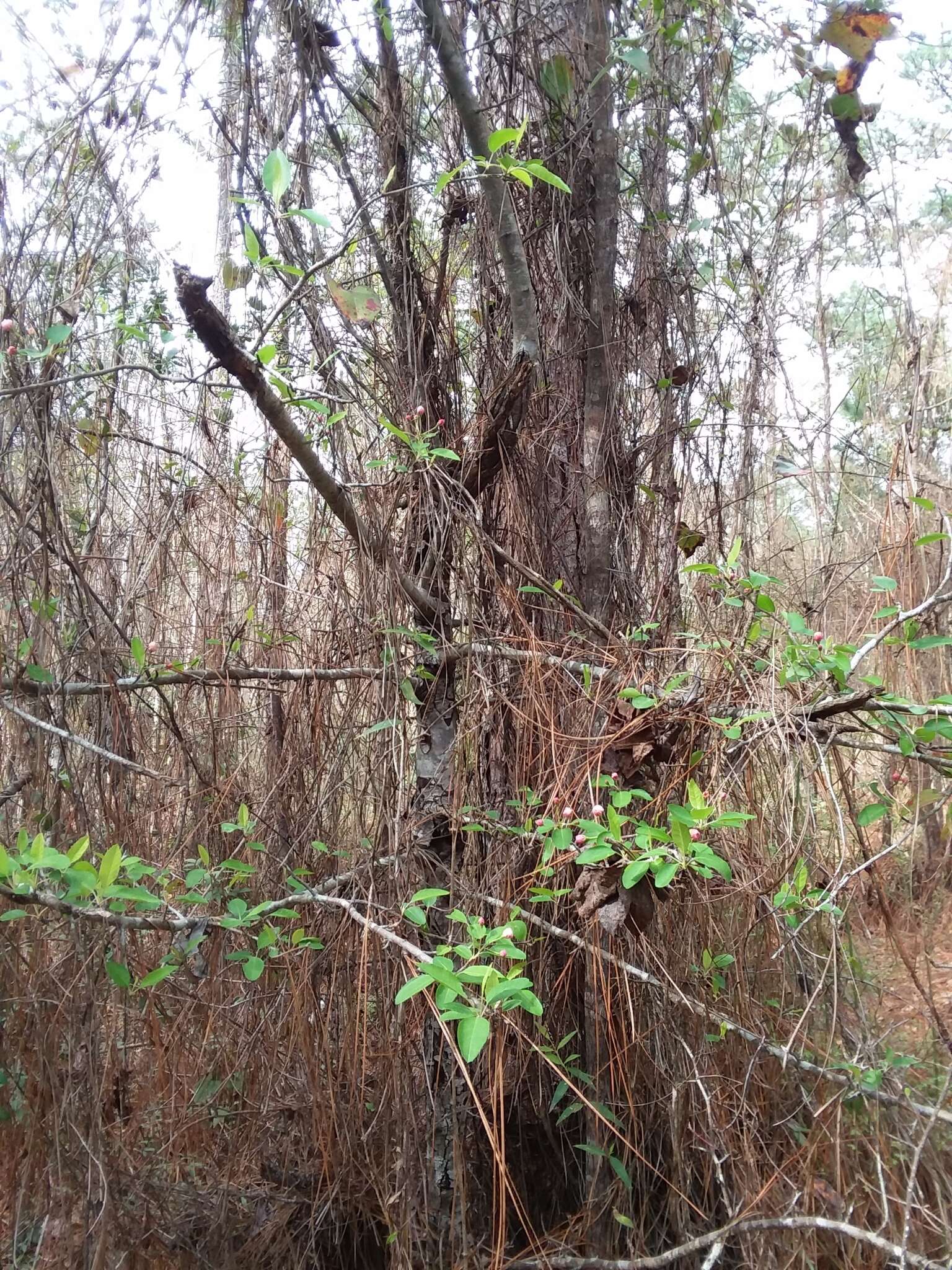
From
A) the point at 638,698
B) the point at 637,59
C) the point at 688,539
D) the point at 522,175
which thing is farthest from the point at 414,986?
A: the point at 637,59

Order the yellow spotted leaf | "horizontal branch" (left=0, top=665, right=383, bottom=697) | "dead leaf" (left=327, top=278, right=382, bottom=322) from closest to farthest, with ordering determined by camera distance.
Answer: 1. "dead leaf" (left=327, top=278, right=382, bottom=322)
2. "horizontal branch" (left=0, top=665, right=383, bottom=697)
3. the yellow spotted leaf

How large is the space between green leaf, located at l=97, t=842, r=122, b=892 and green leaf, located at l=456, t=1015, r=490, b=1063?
523mm

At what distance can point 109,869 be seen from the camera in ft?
3.55

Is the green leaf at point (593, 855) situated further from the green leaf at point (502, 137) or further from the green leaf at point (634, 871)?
the green leaf at point (502, 137)

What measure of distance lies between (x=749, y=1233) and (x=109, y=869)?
129 cm

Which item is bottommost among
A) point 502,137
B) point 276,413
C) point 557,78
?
point 276,413

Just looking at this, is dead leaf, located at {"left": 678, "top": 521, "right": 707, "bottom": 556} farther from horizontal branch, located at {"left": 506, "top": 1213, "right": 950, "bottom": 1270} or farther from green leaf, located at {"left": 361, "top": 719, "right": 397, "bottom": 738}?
horizontal branch, located at {"left": 506, "top": 1213, "right": 950, "bottom": 1270}

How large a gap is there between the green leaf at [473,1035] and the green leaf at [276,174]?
3.68 ft

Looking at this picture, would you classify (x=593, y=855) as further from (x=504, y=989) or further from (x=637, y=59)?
(x=637, y=59)

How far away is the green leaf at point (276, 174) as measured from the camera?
1.16m

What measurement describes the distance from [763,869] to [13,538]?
1.50 meters

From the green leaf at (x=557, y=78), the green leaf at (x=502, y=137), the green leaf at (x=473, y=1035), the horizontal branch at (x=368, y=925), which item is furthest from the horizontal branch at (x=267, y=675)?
the green leaf at (x=557, y=78)

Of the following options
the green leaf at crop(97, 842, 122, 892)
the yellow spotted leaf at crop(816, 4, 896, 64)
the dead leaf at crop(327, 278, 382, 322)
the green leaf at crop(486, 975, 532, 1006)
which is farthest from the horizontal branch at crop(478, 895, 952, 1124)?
the yellow spotted leaf at crop(816, 4, 896, 64)

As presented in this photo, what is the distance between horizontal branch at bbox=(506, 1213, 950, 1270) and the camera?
3.54 feet
